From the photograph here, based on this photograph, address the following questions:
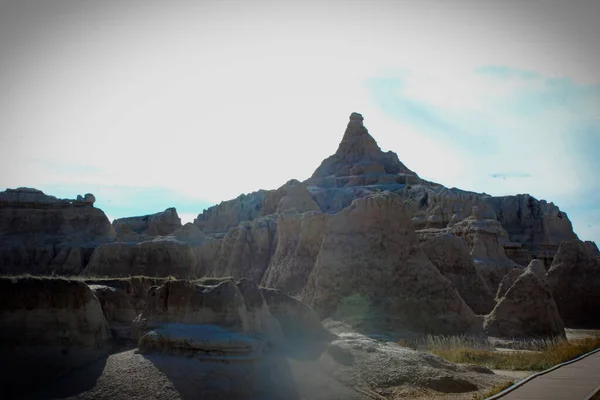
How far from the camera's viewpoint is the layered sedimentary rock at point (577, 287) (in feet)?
98.1

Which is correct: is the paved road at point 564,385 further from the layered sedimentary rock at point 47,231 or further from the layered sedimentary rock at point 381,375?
the layered sedimentary rock at point 47,231

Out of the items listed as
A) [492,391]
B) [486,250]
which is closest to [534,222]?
[486,250]

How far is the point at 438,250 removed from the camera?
3014cm

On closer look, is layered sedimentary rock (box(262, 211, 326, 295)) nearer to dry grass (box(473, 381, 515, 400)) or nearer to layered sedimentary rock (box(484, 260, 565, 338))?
layered sedimentary rock (box(484, 260, 565, 338))

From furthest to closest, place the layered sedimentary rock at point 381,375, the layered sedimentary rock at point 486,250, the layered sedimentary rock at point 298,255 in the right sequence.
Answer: the layered sedimentary rock at point 486,250 → the layered sedimentary rock at point 298,255 → the layered sedimentary rock at point 381,375

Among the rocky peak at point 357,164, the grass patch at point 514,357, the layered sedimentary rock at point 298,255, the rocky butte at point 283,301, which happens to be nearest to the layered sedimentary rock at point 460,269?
the rocky butte at point 283,301

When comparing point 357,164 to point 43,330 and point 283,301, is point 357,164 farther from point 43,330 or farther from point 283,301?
point 43,330

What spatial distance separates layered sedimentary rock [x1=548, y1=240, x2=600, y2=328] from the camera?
98.1ft

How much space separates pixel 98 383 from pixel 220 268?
1219 inches

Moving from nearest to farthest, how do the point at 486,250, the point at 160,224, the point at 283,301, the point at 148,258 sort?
the point at 283,301 < the point at 486,250 < the point at 148,258 < the point at 160,224

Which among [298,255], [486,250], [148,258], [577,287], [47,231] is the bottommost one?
[577,287]

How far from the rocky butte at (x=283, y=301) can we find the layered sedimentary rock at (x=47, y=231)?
0.14m

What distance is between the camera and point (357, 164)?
10388 cm

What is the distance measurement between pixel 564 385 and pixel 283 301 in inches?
213
